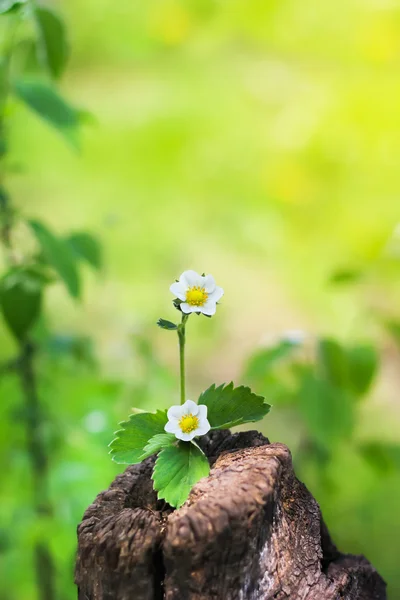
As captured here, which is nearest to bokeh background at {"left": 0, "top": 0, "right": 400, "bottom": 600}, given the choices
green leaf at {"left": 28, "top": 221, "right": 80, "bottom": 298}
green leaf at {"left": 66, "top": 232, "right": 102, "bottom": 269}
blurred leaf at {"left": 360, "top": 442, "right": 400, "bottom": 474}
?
blurred leaf at {"left": 360, "top": 442, "right": 400, "bottom": 474}

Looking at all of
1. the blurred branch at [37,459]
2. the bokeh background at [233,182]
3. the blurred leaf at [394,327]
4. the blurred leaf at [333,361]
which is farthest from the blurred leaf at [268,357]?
the bokeh background at [233,182]

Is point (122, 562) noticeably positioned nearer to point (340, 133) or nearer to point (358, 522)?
point (358, 522)

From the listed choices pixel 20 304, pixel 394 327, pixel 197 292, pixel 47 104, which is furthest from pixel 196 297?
pixel 394 327

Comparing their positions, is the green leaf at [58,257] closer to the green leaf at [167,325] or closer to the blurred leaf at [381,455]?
the green leaf at [167,325]

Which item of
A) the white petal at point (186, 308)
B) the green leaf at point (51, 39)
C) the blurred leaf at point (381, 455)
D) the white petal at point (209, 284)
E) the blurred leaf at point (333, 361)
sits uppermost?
the green leaf at point (51, 39)

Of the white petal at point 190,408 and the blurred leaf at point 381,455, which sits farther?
the blurred leaf at point 381,455

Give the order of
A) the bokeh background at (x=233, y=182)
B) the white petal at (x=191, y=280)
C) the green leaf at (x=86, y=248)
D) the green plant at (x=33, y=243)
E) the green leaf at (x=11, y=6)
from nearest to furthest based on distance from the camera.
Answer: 1. the white petal at (x=191, y=280)
2. the green leaf at (x=11, y=6)
3. the green plant at (x=33, y=243)
4. the green leaf at (x=86, y=248)
5. the bokeh background at (x=233, y=182)

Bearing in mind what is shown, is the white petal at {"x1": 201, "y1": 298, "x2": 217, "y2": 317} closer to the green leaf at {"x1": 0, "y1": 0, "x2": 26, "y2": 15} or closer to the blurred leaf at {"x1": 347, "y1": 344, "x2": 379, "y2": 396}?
the green leaf at {"x1": 0, "y1": 0, "x2": 26, "y2": 15}
